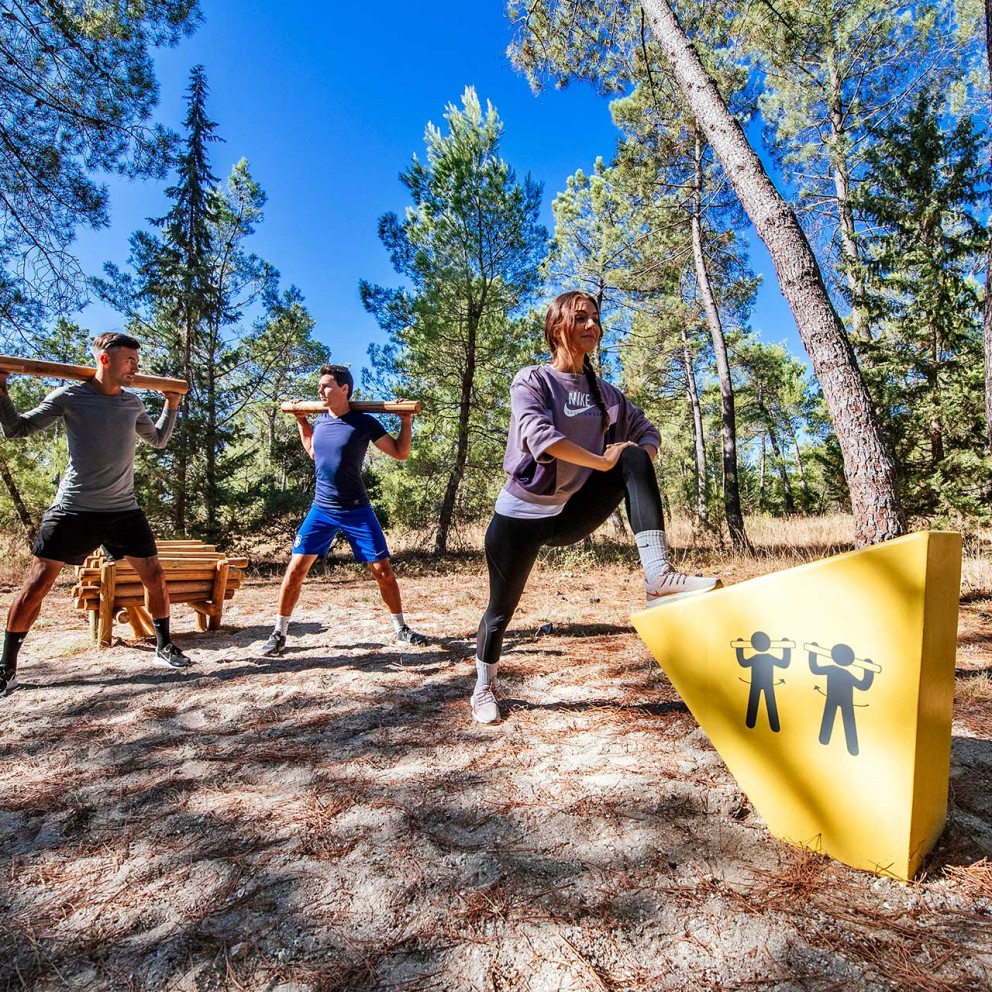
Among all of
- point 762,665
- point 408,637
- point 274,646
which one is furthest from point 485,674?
point 274,646

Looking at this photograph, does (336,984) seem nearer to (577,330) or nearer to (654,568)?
(654,568)

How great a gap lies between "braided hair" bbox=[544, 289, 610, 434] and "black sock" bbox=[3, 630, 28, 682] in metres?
3.72

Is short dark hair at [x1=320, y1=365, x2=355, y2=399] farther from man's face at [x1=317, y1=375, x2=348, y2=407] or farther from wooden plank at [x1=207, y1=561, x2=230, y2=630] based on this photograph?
wooden plank at [x1=207, y1=561, x2=230, y2=630]

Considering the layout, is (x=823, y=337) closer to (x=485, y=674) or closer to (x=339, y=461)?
(x=485, y=674)

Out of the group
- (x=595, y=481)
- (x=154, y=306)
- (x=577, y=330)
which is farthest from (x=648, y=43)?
(x=154, y=306)

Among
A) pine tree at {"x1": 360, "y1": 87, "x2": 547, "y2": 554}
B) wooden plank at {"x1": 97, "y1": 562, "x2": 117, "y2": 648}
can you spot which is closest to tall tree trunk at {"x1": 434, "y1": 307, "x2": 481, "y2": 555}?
pine tree at {"x1": 360, "y1": 87, "x2": 547, "y2": 554}

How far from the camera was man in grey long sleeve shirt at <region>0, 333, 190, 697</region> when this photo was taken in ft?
10.9

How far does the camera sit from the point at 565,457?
2.12 meters

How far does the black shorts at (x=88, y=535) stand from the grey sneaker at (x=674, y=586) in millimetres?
3435

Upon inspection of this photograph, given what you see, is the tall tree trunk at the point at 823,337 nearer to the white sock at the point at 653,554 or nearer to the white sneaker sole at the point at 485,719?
the white sock at the point at 653,554

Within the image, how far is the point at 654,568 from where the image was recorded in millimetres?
2051

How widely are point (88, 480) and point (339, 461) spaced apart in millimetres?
1614

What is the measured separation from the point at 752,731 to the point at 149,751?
2608 mm

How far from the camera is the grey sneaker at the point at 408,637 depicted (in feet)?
14.5
